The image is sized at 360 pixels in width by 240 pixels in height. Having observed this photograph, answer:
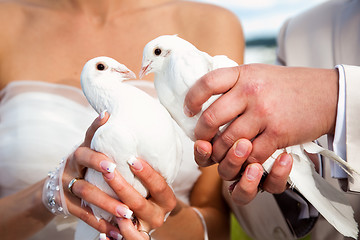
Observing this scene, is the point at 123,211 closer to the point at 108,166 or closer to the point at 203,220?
the point at 108,166

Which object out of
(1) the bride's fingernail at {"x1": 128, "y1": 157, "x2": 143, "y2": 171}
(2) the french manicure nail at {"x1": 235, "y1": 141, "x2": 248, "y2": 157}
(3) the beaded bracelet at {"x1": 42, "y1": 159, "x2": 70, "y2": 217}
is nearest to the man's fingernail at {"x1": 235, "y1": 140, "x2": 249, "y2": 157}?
(2) the french manicure nail at {"x1": 235, "y1": 141, "x2": 248, "y2": 157}

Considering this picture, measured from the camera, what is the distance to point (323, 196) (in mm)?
458

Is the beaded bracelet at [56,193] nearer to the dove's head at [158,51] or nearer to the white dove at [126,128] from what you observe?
the white dove at [126,128]

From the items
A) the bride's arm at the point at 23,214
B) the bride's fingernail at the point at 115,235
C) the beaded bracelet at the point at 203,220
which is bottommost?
the beaded bracelet at the point at 203,220

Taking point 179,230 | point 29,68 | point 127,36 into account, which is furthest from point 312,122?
point 29,68

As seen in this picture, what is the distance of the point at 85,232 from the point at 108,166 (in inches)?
4.9

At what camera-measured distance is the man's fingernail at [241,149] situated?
42cm

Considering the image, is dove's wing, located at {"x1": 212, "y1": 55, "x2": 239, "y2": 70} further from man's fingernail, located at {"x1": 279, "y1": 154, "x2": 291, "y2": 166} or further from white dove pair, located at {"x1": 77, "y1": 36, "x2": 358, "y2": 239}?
man's fingernail, located at {"x1": 279, "y1": 154, "x2": 291, "y2": 166}

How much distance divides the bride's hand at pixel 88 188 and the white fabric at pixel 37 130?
9.2 inches

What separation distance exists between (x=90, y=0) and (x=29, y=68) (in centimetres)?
18

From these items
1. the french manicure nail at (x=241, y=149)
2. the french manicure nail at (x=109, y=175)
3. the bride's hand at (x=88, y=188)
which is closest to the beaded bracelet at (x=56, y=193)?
the bride's hand at (x=88, y=188)

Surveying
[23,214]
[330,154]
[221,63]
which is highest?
[221,63]

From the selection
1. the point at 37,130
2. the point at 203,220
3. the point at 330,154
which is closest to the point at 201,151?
the point at 330,154

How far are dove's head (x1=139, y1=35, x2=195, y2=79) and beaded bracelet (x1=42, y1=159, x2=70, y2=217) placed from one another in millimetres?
178
